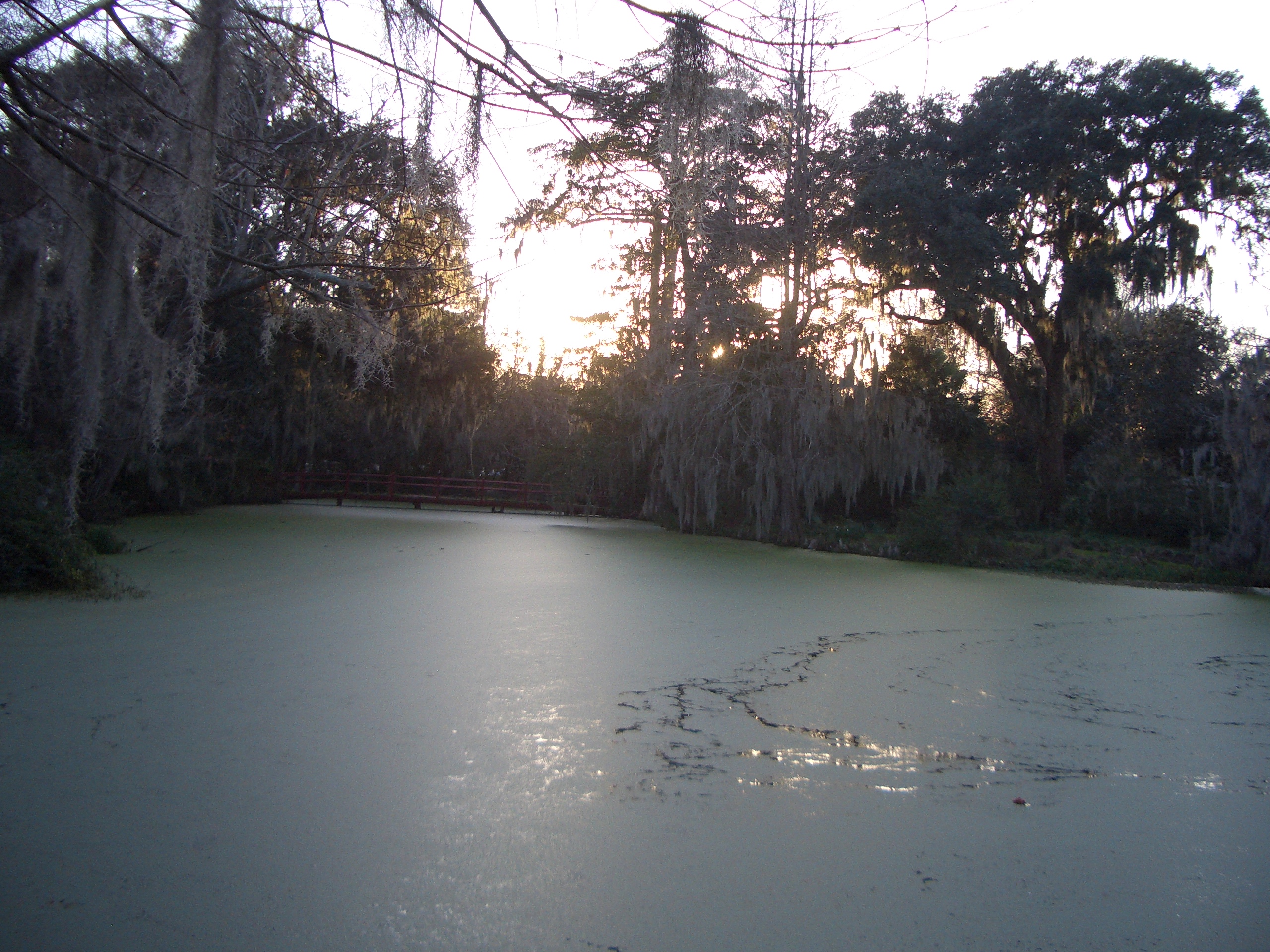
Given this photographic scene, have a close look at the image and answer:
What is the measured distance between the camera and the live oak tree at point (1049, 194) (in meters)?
11.1

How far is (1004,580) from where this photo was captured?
692 centimetres

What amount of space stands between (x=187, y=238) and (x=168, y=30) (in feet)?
2.59

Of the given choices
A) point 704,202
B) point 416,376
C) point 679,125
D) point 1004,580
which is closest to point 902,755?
point 704,202

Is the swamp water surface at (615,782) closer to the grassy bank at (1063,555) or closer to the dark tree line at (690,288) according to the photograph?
the dark tree line at (690,288)

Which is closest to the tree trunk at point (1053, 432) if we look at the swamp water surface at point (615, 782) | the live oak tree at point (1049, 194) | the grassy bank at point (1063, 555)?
the live oak tree at point (1049, 194)

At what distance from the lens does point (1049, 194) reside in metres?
12.0

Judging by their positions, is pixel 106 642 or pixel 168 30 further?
pixel 106 642

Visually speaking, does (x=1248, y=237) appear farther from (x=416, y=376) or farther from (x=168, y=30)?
(x=168, y=30)

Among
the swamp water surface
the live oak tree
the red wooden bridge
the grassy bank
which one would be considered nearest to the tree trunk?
the live oak tree

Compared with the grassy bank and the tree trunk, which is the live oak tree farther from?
the grassy bank

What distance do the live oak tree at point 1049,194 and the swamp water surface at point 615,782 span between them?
791 cm

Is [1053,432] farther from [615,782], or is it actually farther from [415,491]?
[615,782]

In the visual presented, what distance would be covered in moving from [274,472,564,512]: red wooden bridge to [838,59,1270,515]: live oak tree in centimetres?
720

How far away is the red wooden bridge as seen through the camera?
1590 centimetres
